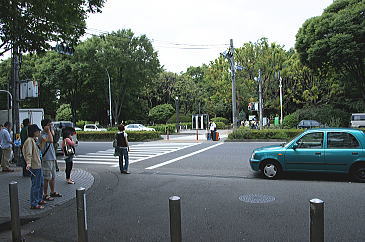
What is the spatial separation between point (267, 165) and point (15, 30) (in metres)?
8.54

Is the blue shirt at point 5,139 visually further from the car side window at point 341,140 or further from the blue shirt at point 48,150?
the car side window at point 341,140

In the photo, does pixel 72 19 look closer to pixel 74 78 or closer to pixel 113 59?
pixel 113 59

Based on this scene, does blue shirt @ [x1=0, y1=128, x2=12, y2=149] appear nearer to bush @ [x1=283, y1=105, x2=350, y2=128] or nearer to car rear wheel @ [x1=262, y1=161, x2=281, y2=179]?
car rear wheel @ [x1=262, y1=161, x2=281, y2=179]

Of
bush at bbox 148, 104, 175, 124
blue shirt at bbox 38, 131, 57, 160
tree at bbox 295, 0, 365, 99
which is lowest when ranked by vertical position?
blue shirt at bbox 38, 131, 57, 160

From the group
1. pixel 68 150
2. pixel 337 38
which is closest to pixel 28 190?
pixel 68 150

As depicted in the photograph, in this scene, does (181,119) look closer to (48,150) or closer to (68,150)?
(68,150)

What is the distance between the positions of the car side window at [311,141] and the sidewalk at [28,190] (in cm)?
609

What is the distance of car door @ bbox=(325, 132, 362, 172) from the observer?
8.05 meters

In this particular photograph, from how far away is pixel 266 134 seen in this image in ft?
71.6

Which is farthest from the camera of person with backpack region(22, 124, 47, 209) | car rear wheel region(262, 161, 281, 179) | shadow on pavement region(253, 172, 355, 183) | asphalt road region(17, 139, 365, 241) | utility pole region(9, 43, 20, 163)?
utility pole region(9, 43, 20, 163)

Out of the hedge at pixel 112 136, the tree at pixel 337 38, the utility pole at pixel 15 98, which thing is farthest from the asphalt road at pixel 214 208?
the tree at pixel 337 38

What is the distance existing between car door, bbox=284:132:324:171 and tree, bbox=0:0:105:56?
7292 mm

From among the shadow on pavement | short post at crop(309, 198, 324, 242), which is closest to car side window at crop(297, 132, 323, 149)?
the shadow on pavement

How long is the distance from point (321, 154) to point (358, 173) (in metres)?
1.05
